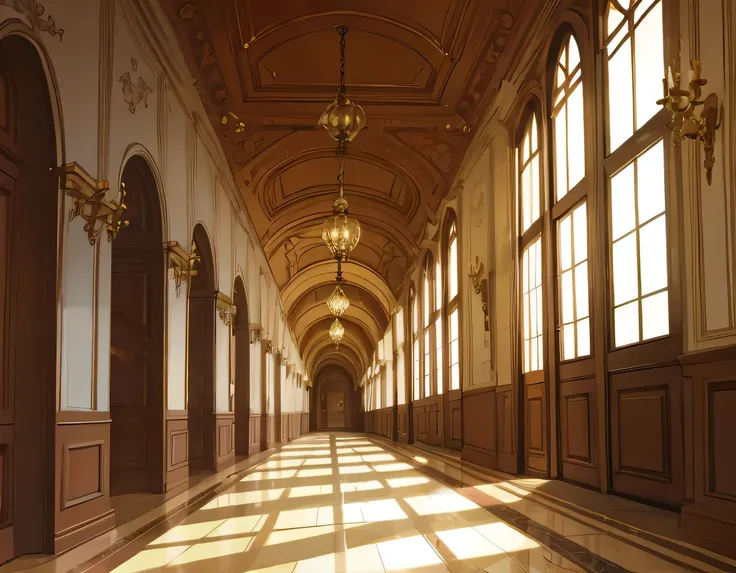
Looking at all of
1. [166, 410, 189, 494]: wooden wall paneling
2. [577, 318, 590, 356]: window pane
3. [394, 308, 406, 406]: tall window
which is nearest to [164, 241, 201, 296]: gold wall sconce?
[166, 410, 189, 494]: wooden wall paneling

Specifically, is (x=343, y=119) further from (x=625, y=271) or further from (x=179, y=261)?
(x=625, y=271)

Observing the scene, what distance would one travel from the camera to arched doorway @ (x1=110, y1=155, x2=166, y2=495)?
25.5 ft

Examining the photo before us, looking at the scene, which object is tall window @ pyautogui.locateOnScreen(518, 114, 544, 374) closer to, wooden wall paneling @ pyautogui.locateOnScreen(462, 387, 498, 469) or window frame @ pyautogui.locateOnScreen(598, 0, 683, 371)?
wooden wall paneling @ pyautogui.locateOnScreen(462, 387, 498, 469)

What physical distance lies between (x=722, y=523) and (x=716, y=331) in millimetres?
967

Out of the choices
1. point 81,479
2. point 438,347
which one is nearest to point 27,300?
point 81,479

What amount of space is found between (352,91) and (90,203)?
661cm

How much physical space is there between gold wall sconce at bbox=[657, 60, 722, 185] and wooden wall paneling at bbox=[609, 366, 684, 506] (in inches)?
68.4

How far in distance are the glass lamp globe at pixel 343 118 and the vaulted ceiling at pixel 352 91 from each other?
5.90 feet

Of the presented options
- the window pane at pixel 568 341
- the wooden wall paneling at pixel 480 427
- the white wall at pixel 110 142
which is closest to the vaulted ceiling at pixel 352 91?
the white wall at pixel 110 142

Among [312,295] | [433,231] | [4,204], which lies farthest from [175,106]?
[312,295]

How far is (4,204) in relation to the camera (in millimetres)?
4625

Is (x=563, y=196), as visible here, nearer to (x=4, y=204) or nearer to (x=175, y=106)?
(x=175, y=106)

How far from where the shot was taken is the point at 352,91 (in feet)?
36.8

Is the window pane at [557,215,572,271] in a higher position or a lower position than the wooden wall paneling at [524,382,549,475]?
higher
